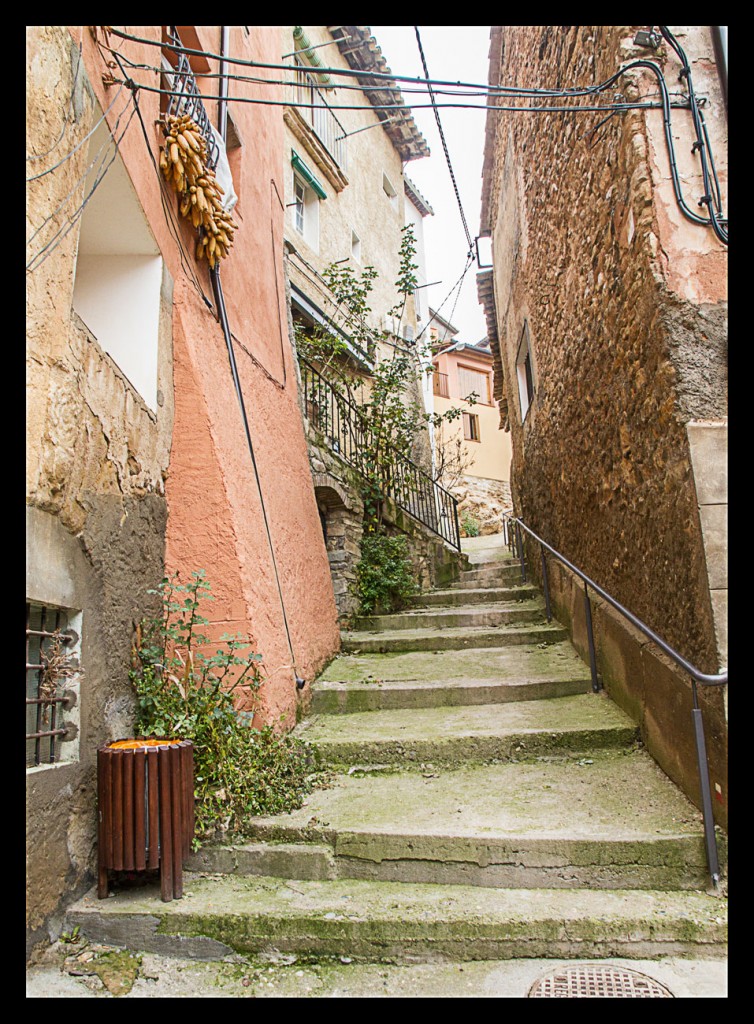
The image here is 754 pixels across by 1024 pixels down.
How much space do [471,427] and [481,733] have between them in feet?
61.1

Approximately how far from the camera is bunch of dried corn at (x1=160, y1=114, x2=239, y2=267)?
14.0ft

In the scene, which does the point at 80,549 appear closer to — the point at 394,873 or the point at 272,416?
the point at 394,873

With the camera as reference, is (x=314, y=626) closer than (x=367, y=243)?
Yes

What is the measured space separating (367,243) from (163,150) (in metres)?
9.94

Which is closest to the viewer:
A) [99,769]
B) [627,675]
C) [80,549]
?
[99,769]

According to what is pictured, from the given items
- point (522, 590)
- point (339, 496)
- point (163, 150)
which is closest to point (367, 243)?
point (339, 496)

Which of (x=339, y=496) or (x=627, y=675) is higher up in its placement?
(x=339, y=496)

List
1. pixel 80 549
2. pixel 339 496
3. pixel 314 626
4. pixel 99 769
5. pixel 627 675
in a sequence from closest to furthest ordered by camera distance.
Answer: pixel 99 769
pixel 80 549
pixel 627 675
pixel 314 626
pixel 339 496

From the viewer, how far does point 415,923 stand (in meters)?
2.70

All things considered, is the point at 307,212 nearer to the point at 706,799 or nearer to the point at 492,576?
the point at 492,576

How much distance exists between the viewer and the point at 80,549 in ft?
10.2

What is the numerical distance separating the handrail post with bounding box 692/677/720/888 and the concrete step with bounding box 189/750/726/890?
45 millimetres

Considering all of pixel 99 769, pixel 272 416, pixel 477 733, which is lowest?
pixel 477 733

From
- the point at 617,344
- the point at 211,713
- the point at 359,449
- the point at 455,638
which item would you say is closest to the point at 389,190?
the point at 359,449
